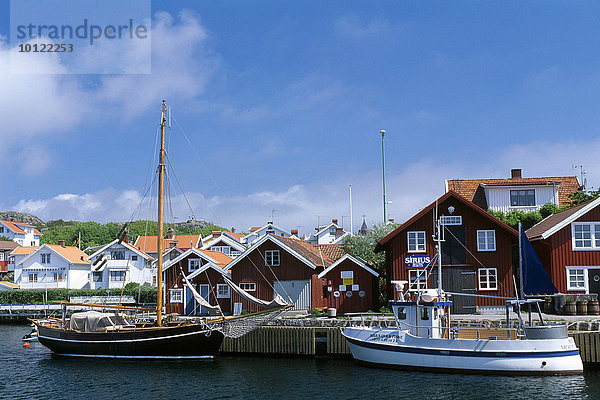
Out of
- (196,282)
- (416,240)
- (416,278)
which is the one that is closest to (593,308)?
(416,278)

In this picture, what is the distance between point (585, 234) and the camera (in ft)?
120

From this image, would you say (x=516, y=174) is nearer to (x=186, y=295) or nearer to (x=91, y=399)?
(x=186, y=295)

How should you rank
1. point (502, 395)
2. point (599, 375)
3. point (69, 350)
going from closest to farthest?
point (502, 395)
point (599, 375)
point (69, 350)

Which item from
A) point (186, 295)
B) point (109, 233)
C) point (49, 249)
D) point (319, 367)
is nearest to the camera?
point (319, 367)

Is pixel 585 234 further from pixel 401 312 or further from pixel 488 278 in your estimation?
pixel 401 312

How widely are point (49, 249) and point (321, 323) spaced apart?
58600 mm

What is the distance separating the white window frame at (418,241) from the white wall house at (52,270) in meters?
55.1

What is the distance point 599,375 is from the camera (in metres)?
25.1

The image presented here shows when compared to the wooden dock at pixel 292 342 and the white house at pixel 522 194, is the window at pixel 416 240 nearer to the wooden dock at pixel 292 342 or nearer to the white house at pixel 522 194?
the wooden dock at pixel 292 342

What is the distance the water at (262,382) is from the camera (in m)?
22.6

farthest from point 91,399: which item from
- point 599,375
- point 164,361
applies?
point 599,375

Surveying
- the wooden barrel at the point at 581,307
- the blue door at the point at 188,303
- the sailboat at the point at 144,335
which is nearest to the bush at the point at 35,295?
the blue door at the point at 188,303

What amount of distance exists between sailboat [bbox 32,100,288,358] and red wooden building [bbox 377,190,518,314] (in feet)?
34.8

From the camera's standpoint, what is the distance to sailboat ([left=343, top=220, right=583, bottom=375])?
81.7 ft
